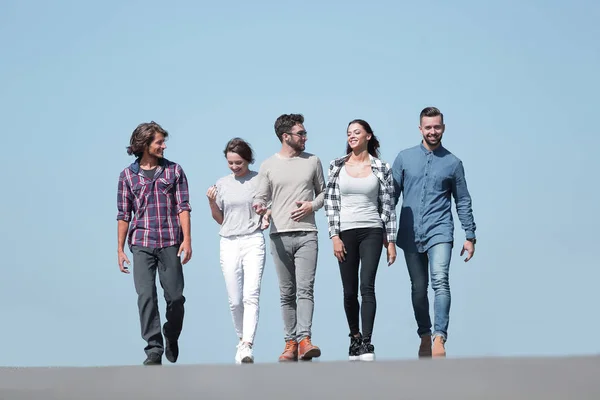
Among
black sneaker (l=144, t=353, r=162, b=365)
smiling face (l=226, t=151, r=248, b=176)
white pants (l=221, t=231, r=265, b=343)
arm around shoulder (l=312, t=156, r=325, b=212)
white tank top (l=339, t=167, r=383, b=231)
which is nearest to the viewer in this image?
black sneaker (l=144, t=353, r=162, b=365)

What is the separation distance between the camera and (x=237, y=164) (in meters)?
10.3

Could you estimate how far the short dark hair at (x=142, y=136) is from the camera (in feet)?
31.7

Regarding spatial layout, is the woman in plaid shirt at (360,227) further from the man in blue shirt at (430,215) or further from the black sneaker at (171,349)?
the black sneaker at (171,349)

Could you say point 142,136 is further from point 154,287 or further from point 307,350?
point 307,350

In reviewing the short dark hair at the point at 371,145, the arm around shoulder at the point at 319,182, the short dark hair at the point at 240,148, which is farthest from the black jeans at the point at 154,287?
the short dark hair at the point at 371,145

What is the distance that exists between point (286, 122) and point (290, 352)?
2.31 metres

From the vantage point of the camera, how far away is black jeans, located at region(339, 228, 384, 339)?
30.6ft

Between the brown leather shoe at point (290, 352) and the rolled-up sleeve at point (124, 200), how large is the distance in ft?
6.61

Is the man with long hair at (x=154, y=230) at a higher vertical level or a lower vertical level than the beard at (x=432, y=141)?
lower

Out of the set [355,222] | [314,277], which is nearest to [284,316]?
[314,277]

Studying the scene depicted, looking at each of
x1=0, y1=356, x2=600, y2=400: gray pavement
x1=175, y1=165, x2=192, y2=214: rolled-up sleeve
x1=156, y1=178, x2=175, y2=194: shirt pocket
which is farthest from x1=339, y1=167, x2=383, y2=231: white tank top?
x1=0, y1=356, x2=600, y2=400: gray pavement

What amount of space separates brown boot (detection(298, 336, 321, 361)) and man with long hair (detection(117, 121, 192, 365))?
1229 mm

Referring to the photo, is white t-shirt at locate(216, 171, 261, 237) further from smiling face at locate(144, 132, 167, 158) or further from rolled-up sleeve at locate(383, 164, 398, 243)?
rolled-up sleeve at locate(383, 164, 398, 243)
